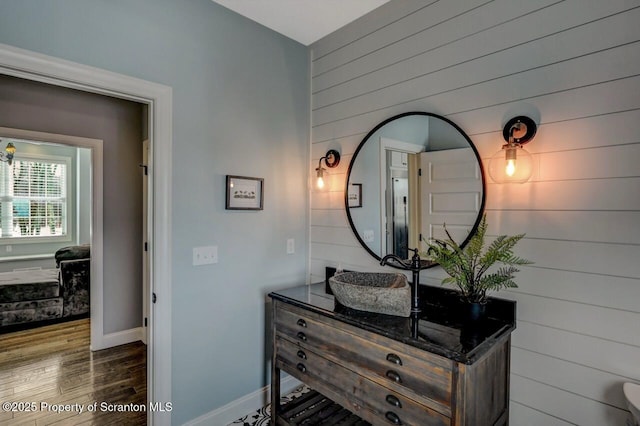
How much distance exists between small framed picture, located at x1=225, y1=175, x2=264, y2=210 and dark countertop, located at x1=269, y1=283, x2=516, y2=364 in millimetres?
684

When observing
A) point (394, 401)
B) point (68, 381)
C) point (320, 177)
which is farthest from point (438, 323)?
point (68, 381)

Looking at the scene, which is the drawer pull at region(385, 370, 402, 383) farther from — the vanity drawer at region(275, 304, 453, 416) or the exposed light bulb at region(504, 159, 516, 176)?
the exposed light bulb at region(504, 159, 516, 176)

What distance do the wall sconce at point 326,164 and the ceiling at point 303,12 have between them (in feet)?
2.96

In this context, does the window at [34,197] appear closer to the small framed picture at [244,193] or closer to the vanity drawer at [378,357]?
the small framed picture at [244,193]

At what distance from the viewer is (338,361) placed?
1.60 m

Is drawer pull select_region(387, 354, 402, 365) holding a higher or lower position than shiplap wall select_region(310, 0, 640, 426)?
lower

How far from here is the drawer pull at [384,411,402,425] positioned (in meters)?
1.36

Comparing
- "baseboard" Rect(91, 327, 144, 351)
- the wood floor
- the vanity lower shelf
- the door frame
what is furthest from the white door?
"baseboard" Rect(91, 327, 144, 351)

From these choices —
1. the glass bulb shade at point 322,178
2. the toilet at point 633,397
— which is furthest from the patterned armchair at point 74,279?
the toilet at point 633,397

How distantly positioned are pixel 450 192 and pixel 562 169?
510 mm

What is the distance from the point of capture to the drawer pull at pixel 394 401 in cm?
135

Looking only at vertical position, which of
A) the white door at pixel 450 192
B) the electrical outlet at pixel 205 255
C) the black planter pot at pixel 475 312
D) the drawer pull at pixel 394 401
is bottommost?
the drawer pull at pixel 394 401

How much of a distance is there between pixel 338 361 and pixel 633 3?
6.44 ft

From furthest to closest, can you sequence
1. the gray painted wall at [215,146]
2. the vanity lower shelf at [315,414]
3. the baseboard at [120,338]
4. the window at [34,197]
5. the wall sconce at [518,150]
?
the window at [34,197], the baseboard at [120,338], the vanity lower shelf at [315,414], the gray painted wall at [215,146], the wall sconce at [518,150]
